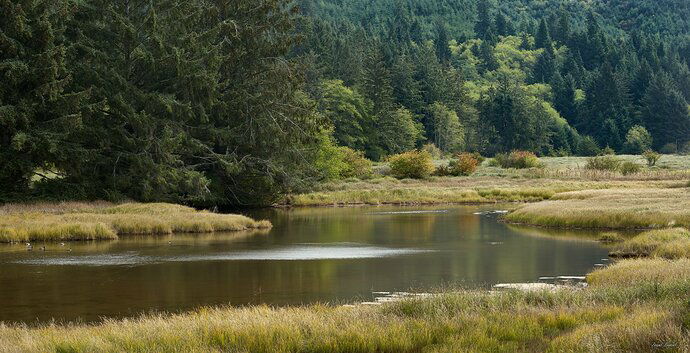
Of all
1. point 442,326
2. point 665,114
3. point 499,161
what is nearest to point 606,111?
point 665,114

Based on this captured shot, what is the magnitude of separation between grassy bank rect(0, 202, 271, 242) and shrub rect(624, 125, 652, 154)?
13937 cm

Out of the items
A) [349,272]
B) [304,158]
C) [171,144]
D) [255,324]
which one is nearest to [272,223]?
[171,144]

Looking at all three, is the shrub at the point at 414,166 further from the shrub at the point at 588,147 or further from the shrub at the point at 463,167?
the shrub at the point at 588,147

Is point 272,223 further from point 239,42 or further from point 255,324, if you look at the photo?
point 255,324

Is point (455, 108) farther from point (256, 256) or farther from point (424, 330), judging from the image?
point (424, 330)

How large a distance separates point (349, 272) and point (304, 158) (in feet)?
129

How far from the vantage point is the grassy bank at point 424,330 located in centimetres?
1391

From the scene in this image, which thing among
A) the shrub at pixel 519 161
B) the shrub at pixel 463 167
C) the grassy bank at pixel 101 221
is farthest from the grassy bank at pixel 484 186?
the grassy bank at pixel 101 221

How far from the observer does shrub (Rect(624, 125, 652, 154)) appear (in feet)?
579

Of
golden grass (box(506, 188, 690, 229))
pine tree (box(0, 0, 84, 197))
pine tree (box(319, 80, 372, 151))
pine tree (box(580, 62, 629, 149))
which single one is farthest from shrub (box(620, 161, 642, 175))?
pine tree (box(580, 62, 629, 149))

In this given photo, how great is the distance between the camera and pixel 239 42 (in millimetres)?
68188

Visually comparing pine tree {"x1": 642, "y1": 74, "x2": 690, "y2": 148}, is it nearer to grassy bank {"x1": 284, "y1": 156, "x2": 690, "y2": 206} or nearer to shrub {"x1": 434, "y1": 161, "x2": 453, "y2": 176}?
grassy bank {"x1": 284, "y1": 156, "x2": 690, "y2": 206}

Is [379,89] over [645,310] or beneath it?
over

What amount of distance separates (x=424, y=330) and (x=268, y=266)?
19.5 metres
